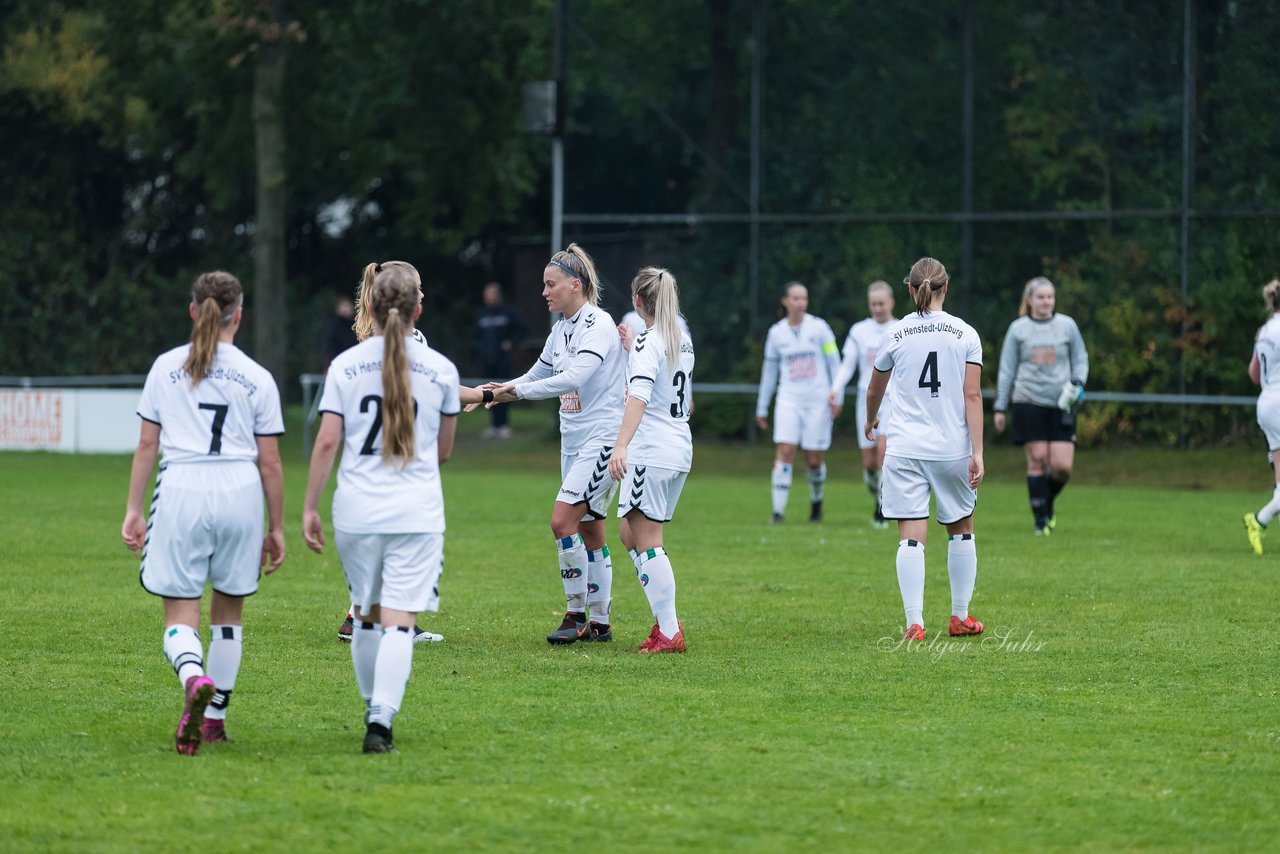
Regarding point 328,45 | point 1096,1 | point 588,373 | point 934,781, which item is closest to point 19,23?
point 328,45

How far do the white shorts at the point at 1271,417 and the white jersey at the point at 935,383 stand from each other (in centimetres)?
487

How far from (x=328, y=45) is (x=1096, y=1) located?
1377 centimetres

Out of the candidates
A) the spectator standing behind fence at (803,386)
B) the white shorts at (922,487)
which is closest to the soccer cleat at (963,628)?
the white shorts at (922,487)

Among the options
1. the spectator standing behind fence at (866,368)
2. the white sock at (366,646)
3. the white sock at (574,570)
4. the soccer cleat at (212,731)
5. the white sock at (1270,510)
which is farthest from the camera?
the spectator standing behind fence at (866,368)

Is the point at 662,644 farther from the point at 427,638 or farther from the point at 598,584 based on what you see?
the point at 427,638

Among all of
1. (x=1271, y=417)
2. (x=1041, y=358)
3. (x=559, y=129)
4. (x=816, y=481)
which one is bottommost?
(x=816, y=481)

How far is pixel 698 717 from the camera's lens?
301 inches

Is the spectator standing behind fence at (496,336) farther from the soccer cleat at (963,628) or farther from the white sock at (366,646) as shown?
the white sock at (366,646)

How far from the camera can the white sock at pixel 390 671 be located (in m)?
6.73

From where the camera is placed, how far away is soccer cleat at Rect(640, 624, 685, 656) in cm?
952

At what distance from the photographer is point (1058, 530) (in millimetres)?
17109

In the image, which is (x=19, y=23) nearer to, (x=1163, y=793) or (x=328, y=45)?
(x=328, y=45)

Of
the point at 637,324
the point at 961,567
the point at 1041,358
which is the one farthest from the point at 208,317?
the point at 1041,358

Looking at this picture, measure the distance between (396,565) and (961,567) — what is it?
4.19 m
